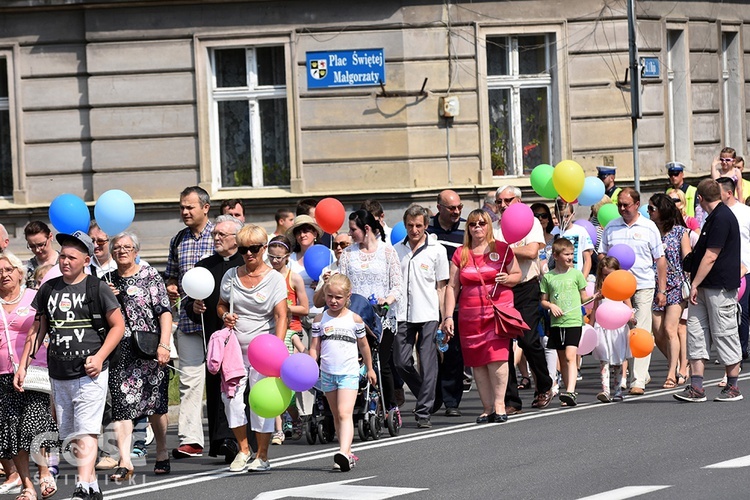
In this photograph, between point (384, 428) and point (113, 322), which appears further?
point (384, 428)

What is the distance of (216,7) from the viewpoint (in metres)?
20.8

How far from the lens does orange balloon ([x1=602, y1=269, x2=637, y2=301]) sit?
42.7 ft

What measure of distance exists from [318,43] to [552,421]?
10186mm

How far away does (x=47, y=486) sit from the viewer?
9.70 metres

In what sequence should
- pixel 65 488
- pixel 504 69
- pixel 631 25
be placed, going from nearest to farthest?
pixel 65 488
pixel 631 25
pixel 504 69

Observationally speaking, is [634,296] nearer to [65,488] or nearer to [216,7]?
[65,488]

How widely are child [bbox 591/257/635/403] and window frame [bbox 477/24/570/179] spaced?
758 cm

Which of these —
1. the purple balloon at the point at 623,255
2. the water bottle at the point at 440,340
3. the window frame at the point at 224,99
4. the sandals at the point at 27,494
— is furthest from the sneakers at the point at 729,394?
the window frame at the point at 224,99

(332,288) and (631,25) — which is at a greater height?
(631,25)

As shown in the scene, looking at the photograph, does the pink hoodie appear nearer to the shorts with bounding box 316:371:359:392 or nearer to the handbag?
the shorts with bounding box 316:371:359:392

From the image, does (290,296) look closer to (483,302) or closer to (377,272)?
(377,272)

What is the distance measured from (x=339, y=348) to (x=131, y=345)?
4.97 feet

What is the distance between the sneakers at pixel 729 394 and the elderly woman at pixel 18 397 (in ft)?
19.1

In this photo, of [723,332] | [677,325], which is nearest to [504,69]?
[677,325]
